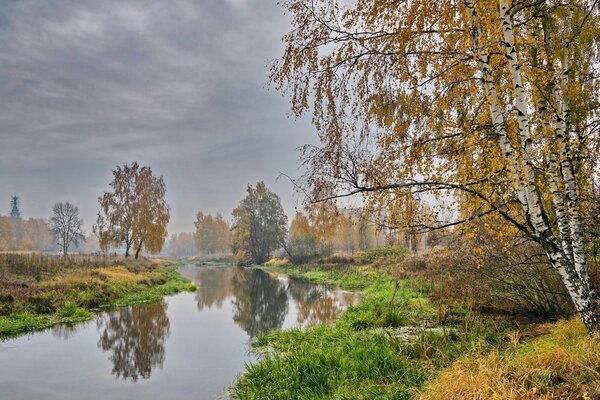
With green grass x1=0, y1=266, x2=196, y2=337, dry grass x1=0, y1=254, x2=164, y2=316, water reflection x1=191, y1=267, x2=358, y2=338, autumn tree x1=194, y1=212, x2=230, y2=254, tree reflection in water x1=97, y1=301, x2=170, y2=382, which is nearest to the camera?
tree reflection in water x1=97, y1=301, x2=170, y2=382

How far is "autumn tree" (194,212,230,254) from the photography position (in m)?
94.6

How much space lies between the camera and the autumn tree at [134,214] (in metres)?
40.9

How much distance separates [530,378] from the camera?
3990 millimetres

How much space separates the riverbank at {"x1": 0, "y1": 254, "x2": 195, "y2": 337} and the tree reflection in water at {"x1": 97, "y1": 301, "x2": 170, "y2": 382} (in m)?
1.34

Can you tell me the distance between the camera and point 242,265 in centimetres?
6103

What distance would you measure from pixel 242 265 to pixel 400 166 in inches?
2244

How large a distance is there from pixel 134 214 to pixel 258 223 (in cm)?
2056

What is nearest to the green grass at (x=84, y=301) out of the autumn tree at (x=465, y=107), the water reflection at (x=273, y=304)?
the water reflection at (x=273, y=304)

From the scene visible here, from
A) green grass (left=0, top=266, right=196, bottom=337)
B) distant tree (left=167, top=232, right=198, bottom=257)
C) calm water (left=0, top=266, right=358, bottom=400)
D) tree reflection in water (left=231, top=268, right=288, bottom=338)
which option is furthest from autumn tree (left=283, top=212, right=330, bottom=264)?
distant tree (left=167, top=232, right=198, bottom=257)

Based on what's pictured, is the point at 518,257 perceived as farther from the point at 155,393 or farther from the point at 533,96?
the point at 155,393

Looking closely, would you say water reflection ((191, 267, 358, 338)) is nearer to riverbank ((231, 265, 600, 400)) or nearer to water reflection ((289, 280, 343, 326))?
water reflection ((289, 280, 343, 326))

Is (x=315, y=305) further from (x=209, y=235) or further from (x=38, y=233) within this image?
(x=38, y=233)

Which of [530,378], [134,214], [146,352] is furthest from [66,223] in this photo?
[530,378]

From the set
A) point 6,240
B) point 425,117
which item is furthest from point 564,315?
point 6,240
